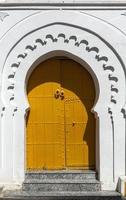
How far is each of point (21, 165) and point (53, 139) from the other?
37.9 inches

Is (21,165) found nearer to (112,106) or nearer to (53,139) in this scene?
(53,139)

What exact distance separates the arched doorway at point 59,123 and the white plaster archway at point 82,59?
48cm

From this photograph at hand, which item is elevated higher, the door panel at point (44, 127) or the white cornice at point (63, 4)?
the white cornice at point (63, 4)

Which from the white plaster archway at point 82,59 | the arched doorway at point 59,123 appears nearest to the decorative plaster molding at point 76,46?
the white plaster archway at point 82,59

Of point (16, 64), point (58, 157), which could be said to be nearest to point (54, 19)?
point (16, 64)

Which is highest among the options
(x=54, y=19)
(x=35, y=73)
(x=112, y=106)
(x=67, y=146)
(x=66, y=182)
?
(x=54, y=19)

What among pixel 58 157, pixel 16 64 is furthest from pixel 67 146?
pixel 16 64

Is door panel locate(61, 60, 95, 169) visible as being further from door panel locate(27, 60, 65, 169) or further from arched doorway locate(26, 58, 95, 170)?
door panel locate(27, 60, 65, 169)

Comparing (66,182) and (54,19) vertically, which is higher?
(54,19)

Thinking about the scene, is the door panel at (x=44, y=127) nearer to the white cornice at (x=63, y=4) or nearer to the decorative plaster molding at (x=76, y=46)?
the decorative plaster molding at (x=76, y=46)

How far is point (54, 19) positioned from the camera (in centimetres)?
1157

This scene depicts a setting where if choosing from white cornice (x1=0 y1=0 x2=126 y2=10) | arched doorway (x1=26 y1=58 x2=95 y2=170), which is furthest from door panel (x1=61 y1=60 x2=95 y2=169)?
white cornice (x1=0 y1=0 x2=126 y2=10)

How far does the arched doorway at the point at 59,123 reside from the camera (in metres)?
12.0

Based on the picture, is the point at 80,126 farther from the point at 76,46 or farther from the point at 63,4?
the point at 63,4
